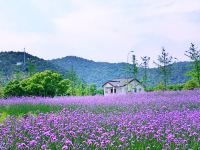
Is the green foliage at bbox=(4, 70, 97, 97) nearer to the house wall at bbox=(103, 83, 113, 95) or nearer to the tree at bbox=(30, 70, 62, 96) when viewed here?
the tree at bbox=(30, 70, 62, 96)

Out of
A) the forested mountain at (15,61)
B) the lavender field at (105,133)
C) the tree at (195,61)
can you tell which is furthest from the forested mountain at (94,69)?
the lavender field at (105,133)

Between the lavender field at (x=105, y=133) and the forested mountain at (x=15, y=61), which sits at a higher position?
the forested mountain at (x=15, y=61)

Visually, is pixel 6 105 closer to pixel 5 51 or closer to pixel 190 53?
pixel 190 53

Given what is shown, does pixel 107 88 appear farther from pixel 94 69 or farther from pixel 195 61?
pixel 94 69

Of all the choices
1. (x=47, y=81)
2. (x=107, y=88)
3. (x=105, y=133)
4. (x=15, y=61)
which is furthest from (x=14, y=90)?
(x=15, y=61)

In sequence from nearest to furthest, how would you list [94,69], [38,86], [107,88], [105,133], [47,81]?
1. [105,133]
2. [38,86]
3. [47,81]
4. [107,88]
5. [94,69]

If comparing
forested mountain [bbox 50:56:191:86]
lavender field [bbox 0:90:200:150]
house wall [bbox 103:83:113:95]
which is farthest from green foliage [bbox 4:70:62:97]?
forested mountain [bbox 50:56:191:86]

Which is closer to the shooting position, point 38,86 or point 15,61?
point 38,86

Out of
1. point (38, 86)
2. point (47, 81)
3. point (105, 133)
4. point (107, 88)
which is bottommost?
point (105, 133)

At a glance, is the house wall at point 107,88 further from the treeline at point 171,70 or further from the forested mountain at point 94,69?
the forested mountain at point 94,69

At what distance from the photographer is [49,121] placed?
Answer: 8227mm

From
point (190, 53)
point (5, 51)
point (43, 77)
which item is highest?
point (5, 51)

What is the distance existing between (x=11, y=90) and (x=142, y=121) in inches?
799

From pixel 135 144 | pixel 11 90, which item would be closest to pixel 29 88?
pixel 11 90
